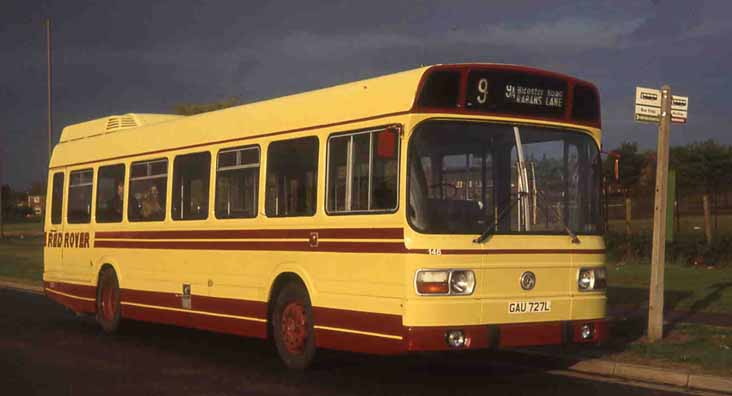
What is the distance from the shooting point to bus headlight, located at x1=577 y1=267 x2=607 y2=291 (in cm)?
1182

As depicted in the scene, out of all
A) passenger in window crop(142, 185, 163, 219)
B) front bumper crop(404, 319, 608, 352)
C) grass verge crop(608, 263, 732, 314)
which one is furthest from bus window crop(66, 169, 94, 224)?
front bumper crop(404, 319, 608, 352)

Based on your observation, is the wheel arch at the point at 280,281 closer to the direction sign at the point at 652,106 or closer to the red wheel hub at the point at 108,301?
the direction sign at the point at 652,106

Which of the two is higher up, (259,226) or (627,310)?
(259,226)

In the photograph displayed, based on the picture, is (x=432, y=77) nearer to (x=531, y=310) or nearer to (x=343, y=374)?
(x=531, y=310)

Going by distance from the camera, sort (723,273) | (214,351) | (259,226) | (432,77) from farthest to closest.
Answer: (723,273)
(214,351)
(259,226)
(432,77)

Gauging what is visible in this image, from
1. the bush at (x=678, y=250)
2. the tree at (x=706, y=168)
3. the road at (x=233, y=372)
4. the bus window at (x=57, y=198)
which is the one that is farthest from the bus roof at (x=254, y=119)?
the tree at (x=706, y=168)

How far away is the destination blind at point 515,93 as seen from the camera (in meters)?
11.3

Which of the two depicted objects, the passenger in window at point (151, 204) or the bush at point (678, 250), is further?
the bush at point (678, 250)

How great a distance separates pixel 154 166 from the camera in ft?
53.6

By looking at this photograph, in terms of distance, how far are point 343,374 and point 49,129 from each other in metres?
28.8

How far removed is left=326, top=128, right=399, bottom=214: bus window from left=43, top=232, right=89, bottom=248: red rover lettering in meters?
7.60

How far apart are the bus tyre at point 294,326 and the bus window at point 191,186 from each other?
2322 mm

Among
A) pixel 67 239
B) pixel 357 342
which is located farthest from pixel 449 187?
pixel 67 239

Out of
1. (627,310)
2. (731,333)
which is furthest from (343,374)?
(627,310)
